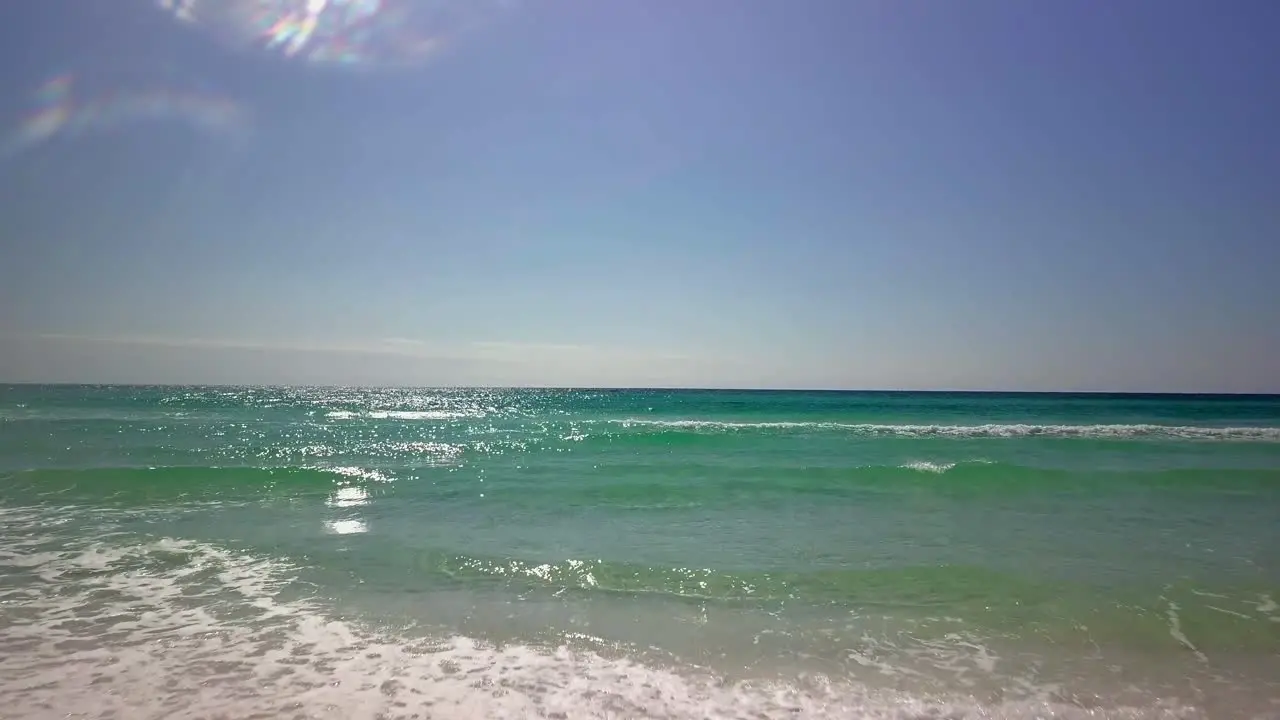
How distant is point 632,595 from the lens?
6.93 m

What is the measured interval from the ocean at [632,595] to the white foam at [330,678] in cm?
3

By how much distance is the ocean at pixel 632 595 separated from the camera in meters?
4.69

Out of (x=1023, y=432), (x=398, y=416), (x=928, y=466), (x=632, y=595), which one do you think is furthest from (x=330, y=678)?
(x=398, y=416)

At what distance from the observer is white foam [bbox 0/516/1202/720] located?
→ 14.5ft

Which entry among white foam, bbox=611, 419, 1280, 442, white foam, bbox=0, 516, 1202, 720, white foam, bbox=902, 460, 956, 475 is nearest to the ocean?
white foam, bbox=0, 516, 1202, 720

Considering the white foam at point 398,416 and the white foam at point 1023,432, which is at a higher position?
the white foam at point 1023,432

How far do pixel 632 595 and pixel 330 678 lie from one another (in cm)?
316

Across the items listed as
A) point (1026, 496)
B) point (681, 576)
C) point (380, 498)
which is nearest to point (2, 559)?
point (380, 498)

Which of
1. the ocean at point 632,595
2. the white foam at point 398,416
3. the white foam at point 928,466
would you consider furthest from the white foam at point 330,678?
the white foam at point 398,416

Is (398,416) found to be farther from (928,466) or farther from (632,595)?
(632,595)

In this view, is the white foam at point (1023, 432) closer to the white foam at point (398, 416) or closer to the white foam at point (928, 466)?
the white foam at point (928, 466)

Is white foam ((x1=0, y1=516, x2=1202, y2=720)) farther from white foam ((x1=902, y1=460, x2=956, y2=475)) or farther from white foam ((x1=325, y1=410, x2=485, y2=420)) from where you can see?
white foam ((x1=325, y1=410, x2=485, y2=420))

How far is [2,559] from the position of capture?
25.5 feet

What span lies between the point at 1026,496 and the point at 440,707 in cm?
1372
